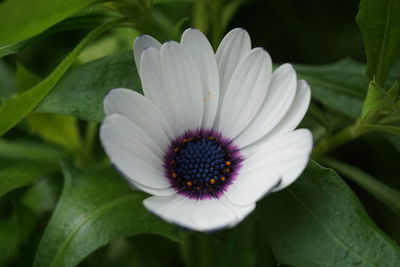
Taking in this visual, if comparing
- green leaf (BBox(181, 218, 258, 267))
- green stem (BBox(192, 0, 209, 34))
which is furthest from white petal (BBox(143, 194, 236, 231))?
green stem (BBox(192, 0, 209, 34))

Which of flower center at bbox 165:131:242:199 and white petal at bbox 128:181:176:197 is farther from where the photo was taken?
flower center at bbox 165:131:242:199

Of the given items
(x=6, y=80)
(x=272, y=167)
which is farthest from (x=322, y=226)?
(x=6, y=80)

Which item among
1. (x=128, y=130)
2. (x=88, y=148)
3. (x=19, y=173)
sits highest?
(x=128, y=130)

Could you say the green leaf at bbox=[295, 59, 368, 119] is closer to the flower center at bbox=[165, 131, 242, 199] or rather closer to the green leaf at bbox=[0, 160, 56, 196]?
the flower center at bbox=[165, 131, 242, 199]

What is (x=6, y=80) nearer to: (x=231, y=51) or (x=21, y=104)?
(x=21, y=104)

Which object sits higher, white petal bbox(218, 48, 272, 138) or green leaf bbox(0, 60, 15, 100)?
white petal bbox(218, 48, 272, 138)

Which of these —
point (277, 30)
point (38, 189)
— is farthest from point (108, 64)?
point (277, 30)
